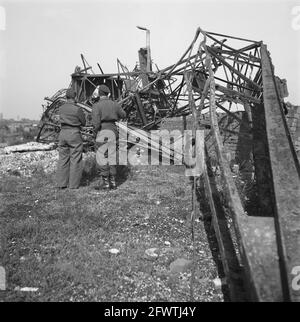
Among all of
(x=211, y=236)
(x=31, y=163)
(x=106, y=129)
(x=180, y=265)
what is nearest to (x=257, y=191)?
(x=211, y=236)

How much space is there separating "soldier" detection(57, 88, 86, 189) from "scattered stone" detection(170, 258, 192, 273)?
320 centimetres

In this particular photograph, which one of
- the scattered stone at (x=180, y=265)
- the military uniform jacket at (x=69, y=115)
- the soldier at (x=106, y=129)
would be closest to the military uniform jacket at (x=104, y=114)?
the soldier at (x=106, y=129)

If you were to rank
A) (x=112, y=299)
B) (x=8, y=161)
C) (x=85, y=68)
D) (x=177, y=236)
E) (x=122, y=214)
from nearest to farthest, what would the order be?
1. (x=112, y=299)
2. (x=177, y=236)
3. (x=122, y=214)
4. (x=8, y=161)
5. (x=85, y=68)

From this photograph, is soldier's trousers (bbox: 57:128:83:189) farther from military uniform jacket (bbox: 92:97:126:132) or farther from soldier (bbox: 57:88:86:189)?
military uniform jacket (bbox: 92:97:126:132)

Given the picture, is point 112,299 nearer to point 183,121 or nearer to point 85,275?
point 85,275

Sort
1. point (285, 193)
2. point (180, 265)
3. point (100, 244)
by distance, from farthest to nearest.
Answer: point (100, 244)
point (180, 265)
point (285, 193)

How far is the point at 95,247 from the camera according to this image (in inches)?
144

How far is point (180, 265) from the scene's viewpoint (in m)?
3.26

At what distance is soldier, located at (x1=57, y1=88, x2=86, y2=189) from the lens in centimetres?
594

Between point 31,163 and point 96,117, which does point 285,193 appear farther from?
point 31,163

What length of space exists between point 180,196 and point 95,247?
2263 millimetres

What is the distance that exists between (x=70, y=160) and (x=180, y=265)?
3.58 metres
